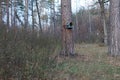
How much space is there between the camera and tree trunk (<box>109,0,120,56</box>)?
12.8 m

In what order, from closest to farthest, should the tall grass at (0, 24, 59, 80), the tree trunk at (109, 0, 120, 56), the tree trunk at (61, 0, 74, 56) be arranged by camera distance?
the tall grass at (0, 24, 59, 80)
the tree trunk at (61, 0, 74, 56)
the tree trunk at (109, 0, 120, 56)

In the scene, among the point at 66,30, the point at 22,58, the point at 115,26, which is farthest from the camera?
the point at 115,26

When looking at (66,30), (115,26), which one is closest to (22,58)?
(66,30)

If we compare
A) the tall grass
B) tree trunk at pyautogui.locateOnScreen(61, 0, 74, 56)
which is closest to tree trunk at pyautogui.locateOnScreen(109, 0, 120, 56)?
tree trunk at pyautogui.locateOnScreen(61, 0, 74, 56)

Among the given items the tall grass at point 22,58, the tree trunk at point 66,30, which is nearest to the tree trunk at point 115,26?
the tree trunk at point 66,30

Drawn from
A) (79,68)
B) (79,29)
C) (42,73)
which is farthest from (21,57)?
(79,29)

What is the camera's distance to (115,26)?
12.9 m

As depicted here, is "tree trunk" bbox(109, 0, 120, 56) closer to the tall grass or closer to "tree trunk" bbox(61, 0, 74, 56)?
"tree trunk" bbox(61, 0, 74, 56)

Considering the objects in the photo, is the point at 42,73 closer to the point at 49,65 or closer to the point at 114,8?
the point at 49,65

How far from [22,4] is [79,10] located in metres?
35.5

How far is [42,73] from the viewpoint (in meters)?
5.62

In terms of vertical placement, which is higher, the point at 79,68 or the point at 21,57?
the point at 21,57

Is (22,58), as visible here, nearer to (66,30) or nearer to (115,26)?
(66,30)

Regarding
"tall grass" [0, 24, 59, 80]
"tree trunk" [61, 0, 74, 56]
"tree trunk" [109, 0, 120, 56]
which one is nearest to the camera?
"tall grass" [0, 24, 59, 80]
